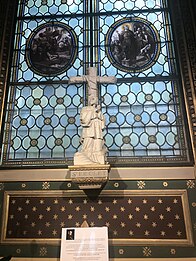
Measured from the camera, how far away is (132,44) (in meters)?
5.75

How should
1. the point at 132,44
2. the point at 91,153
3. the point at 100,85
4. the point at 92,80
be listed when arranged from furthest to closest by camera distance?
1. the point at 132,44
2. the point at 100,85
3. the point at 92,80
4. the point at 91,153

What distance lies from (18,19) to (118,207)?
418 cm

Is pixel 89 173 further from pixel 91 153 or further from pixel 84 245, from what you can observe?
pixel 84 245

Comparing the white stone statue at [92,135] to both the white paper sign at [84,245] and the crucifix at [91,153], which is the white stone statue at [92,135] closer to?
the crucifix at [91,153]

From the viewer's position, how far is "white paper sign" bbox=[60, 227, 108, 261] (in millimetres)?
3532

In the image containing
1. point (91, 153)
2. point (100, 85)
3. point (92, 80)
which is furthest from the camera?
point (100, 85)

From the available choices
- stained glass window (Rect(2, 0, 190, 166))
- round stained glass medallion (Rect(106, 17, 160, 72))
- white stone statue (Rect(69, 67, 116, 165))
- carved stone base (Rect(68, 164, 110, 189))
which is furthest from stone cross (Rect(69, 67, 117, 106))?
carved stone base (Rect(68, 164, 110, 189))

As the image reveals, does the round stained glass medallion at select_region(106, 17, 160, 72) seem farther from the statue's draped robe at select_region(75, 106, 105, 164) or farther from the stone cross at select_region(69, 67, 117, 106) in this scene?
the statue's draped robe at select_region(75, 106, 105, 164)

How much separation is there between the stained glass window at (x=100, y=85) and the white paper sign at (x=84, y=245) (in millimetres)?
1367

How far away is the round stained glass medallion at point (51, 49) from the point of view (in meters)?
5.68

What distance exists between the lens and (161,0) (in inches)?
240

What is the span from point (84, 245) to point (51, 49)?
371 centimetres

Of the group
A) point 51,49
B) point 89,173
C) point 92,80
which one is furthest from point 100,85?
point 89,173

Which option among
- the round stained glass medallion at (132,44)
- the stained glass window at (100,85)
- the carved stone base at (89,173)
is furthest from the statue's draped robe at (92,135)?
the round stained glass medallion at (132,44)
